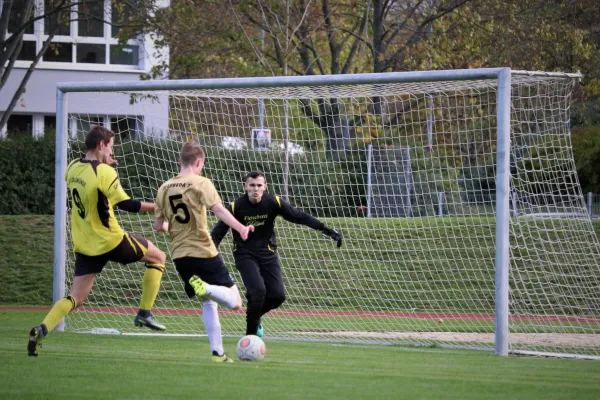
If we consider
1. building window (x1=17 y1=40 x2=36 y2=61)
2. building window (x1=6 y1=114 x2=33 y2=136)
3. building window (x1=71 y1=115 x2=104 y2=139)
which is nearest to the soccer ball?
building window (x1=71 y1=115 x2=104 y2=139)

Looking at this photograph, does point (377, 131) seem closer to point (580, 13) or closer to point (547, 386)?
point (580, 13)

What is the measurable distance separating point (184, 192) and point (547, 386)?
3.41m

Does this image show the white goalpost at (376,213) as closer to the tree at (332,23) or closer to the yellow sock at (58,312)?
the yellow sock at (58,312)

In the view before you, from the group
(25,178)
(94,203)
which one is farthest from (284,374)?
(25,178)

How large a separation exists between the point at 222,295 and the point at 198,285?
297 mm

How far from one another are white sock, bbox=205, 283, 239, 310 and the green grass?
54 centimetres

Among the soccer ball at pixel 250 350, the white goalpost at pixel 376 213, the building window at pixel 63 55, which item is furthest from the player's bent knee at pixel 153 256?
the building window at pixel 63 55

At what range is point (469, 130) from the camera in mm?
13875

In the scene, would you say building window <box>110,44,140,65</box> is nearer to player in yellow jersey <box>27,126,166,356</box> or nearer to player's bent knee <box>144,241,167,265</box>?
player's bent knee <box>144,241,167,265</box>

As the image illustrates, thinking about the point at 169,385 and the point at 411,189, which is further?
the point at 411,189

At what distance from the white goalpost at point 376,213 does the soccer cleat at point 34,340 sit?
10.4ft

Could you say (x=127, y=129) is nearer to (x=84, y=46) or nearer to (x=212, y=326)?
(x=212, y=326)

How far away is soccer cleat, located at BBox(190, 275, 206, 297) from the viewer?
25.1 feet

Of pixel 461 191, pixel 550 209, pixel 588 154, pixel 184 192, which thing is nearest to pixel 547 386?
pixel 184 192
